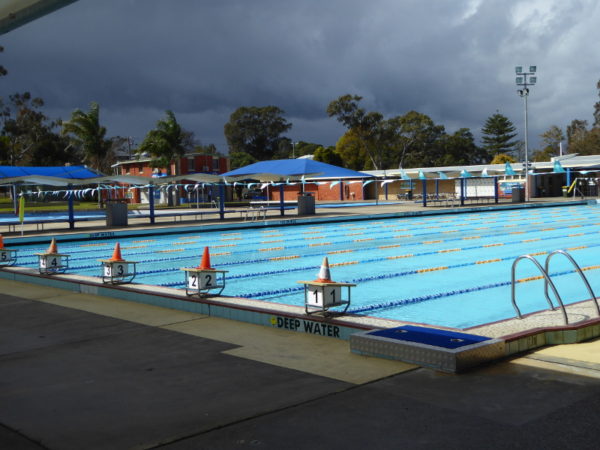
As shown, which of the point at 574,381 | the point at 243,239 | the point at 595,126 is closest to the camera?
the point at 574,381

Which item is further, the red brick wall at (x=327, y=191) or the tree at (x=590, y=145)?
the tree at (x=590, y=145)

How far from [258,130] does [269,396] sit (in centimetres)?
9175

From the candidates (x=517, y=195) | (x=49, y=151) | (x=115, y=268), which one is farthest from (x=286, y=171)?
(x=49, y=151)

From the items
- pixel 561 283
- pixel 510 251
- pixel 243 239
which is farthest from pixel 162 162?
pixel 561 283

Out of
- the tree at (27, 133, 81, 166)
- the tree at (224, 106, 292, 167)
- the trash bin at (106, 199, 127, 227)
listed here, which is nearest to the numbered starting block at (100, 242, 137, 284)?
the trash bin at (106, 199, 127, 227)

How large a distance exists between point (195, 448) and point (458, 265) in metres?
9.83

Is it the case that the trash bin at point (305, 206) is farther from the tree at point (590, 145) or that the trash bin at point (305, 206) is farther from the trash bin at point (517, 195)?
the tree at point (590, 145)

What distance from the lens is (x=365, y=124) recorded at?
7381cm

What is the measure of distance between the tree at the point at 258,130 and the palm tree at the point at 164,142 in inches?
1605

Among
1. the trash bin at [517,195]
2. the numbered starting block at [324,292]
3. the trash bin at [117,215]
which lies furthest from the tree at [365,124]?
the numbered starting block at [324,292]

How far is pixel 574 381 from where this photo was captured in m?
4.39

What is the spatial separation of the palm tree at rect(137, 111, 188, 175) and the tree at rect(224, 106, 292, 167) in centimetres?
4078

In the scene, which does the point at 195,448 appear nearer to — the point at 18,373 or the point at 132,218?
the point at 18,373

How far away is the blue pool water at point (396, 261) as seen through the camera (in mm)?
9156
